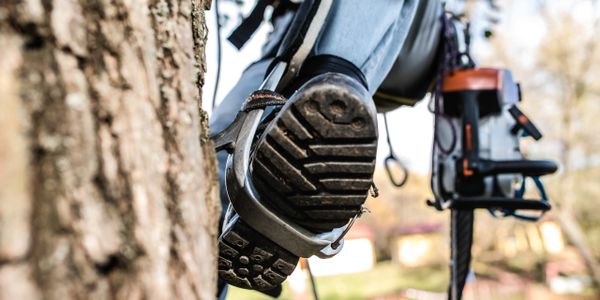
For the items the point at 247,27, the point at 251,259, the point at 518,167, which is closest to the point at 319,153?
the point at 251,259

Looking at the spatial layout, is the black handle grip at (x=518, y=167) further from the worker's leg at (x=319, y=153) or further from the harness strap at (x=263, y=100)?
the harness strap at (x=263, y=100)

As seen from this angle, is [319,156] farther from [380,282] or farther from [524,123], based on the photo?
[380,282]

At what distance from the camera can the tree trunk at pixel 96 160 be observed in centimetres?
34

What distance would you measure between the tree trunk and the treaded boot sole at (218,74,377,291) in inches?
10.4

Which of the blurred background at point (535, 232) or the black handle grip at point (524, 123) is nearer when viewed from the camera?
the black handle grip at point (524, 123)

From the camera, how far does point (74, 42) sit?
39 cm

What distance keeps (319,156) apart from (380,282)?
55.1 ft

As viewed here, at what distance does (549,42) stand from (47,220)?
10.6m

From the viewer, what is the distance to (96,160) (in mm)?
384

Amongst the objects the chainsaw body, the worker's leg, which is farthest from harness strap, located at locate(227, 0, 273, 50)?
the chainsaw body

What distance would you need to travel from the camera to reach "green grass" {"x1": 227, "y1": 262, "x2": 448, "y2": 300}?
12.9 meters

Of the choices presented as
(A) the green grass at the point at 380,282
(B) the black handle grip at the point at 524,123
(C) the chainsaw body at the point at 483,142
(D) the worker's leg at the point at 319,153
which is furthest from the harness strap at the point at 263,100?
(A) the green grass at the point at 380,282

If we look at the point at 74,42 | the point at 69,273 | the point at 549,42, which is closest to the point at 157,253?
the point at 69,273

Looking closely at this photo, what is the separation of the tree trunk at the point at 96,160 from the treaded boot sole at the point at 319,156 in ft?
0.87
